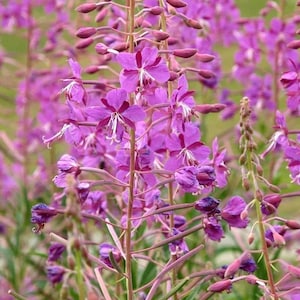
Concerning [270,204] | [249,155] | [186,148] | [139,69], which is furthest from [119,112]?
[270,204]

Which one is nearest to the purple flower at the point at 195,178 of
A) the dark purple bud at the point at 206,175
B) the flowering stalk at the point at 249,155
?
the dark purple bud at the point at 206,175

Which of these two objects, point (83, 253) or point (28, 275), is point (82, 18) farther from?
point (83, 253)

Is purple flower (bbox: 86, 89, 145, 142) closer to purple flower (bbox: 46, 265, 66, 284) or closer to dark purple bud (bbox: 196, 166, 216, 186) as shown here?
dark purple bud (bbox: 196, 166, 216, 186)

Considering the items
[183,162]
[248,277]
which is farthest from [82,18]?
[248,277]

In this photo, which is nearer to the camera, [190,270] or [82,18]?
[190,270]

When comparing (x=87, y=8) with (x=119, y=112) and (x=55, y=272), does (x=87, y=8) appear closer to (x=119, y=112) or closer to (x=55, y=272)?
(x=119, y=112)

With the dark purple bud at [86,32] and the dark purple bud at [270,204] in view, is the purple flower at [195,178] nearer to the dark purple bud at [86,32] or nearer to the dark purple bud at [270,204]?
the dark purple bud at [270,204]
